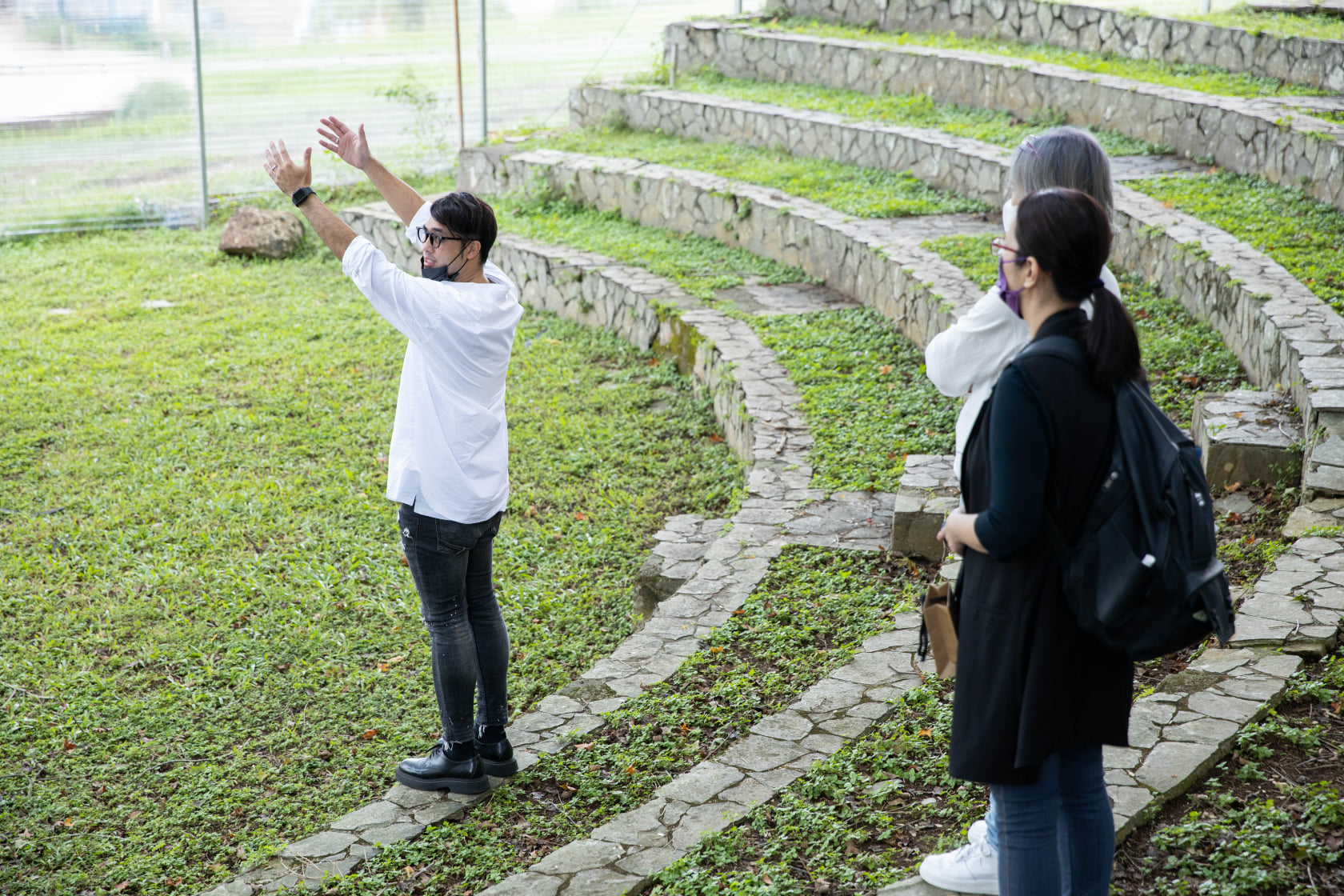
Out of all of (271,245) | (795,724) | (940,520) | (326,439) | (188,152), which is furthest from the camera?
(188,152)

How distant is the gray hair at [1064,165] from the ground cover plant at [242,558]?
2.67 m

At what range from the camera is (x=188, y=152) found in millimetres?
12523

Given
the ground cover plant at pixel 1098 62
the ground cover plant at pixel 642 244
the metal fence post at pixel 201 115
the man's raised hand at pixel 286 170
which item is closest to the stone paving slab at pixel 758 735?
the man's raised hand at pixel 286 170

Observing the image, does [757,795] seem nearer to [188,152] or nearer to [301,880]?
[301,880]

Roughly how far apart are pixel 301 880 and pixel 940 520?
2.63m

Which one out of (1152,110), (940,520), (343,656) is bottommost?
(343,656)

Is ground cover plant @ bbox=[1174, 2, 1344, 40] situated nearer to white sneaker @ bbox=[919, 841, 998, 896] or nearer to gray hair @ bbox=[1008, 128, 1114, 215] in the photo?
gray hair @ bbox=[1008, 128, 1114, 215]

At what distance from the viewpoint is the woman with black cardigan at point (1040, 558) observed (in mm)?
2068

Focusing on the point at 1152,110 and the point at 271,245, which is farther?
the point at 271,245

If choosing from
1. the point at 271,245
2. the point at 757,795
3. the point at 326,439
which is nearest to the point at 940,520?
the point at 757,795

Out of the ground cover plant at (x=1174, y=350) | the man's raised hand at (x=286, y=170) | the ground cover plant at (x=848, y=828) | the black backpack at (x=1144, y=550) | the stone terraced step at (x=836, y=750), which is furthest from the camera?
the ground cover plant at (x=1174, y=350)

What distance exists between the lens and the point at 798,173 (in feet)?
32.5

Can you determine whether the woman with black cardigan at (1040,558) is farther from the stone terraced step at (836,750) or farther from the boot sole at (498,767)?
the boot sole at (498,767)

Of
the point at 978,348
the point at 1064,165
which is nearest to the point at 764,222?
the point at 1064,165
